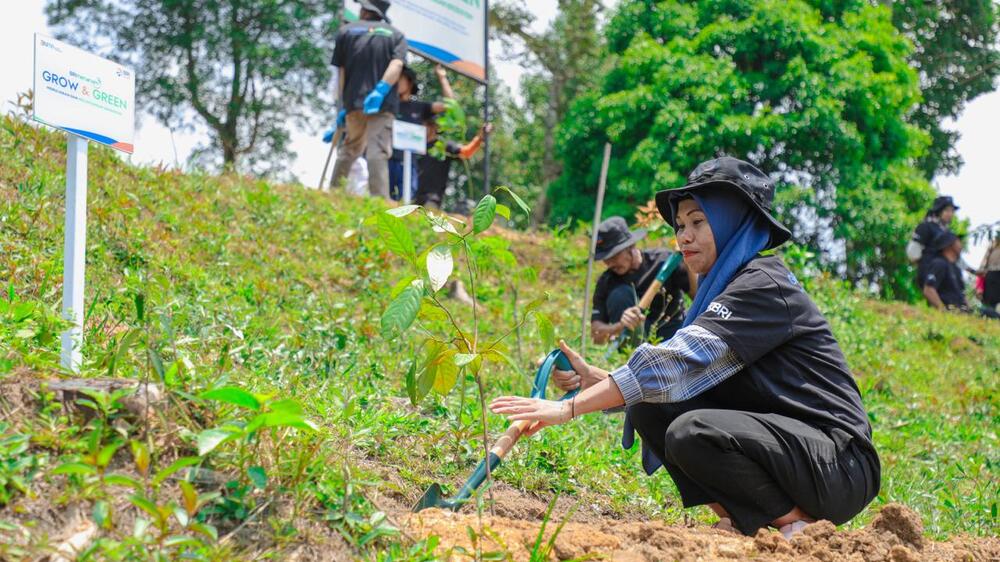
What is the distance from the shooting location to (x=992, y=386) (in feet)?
24.8

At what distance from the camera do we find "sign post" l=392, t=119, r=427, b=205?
30.7ft

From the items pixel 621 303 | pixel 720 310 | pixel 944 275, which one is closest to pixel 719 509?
pixel 720 310

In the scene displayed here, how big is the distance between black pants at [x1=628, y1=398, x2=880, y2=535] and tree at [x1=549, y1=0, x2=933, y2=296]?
11.3m

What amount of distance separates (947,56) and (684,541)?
19196 millimetres

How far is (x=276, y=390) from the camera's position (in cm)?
272

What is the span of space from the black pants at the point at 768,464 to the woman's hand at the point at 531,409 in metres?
0.40

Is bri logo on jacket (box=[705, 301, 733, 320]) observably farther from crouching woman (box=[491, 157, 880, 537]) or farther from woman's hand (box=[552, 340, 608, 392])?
woman's hand (box=[552, 340, 608, 392])

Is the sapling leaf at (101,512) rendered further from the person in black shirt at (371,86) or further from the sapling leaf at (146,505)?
the person in black shirt at (371,86)

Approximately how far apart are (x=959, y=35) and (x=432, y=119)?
1343 centimetres

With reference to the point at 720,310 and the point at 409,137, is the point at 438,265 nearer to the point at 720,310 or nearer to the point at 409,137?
the point at 720,310

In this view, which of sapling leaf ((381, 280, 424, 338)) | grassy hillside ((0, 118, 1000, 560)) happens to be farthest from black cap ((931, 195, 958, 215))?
sapling leaf ((381, 280, 424, 338))

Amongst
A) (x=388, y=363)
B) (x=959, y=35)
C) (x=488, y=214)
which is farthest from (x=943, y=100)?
(x=488, y=214)

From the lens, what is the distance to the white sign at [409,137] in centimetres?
937

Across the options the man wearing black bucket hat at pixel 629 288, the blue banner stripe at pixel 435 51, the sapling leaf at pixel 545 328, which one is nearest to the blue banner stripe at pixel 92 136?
the sapling leaf at pixel 545 328
